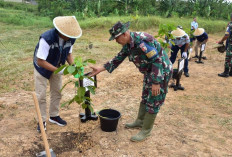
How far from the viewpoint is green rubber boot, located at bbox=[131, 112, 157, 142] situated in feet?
9.53

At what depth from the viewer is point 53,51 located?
2699 millimetres

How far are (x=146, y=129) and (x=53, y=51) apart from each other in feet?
5.32

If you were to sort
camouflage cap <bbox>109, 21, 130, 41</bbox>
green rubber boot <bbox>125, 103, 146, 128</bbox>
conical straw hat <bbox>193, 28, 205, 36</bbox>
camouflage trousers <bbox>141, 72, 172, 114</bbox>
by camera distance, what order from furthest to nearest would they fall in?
conical straw hat <bbox>193, 28, 205, 36</bbox>, green rubber boot <bbox>125, 103, 146, 128</bbox>, camouflage trousers <bbox>141, 72, 172, 114</bbox>, camouflage cap <bbox>109, 21, 130, 41</bbox>

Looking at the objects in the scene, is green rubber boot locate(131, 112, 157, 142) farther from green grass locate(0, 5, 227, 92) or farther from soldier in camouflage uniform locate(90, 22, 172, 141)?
green grass locate(0, 5, 227, 92)

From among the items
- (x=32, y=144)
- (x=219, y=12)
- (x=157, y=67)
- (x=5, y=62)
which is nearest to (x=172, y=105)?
(x=157, y=67)

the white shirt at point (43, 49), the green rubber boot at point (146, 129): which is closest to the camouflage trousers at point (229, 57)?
the green rubber boot at point (146, 129)

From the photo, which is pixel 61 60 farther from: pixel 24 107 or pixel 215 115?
pixel 215 115

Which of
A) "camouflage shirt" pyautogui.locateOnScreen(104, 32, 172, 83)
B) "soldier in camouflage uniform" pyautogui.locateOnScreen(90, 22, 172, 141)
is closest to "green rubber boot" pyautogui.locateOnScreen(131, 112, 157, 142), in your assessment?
"soldier in camouflage uniform" pyautogui.locateOnScreen(90, 22, 172, 141)

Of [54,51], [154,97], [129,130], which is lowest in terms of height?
[129,130]

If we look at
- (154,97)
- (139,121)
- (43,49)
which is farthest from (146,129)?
(43,49)

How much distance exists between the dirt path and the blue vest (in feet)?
3.03

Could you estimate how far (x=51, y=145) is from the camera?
9.21ft

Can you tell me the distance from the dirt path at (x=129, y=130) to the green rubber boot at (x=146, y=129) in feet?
0.24

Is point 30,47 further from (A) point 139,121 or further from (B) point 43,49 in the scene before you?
(A) point 139,121
